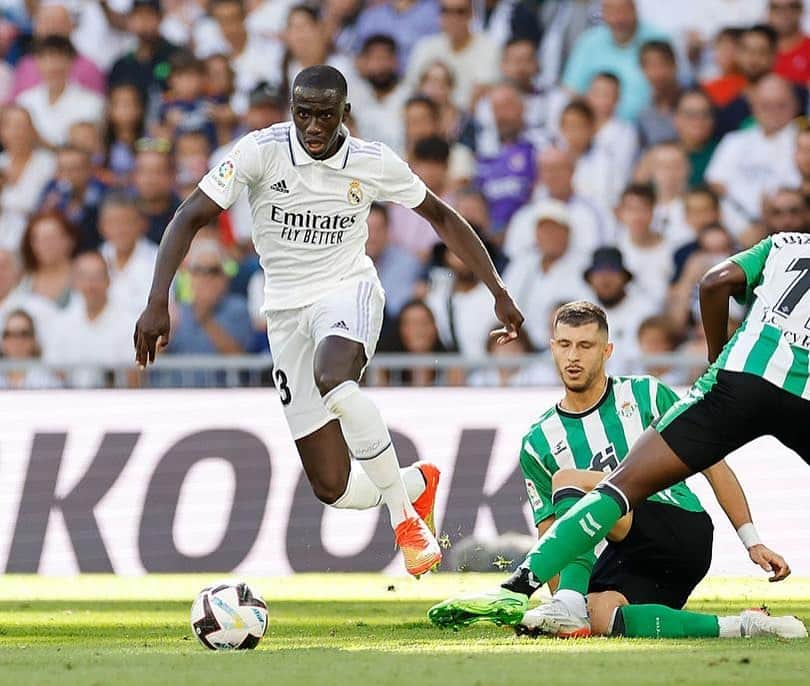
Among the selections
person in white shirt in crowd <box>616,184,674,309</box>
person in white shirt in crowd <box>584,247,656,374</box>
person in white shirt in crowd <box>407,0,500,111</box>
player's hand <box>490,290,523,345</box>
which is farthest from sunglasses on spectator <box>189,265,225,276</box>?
player's hand <box>490,290,523,345</box>

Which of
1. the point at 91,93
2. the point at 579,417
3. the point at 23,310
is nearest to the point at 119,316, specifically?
the point at 23,310

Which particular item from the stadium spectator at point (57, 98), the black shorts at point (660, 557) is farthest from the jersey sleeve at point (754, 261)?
the stadium spectator at point (57, 98)

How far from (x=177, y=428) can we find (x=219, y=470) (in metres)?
0.41

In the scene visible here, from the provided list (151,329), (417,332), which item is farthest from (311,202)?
(417,332)

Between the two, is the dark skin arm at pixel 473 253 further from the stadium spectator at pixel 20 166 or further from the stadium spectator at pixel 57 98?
the stadium spectator at pixel 57 98

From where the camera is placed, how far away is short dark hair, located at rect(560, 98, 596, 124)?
14.1 metres

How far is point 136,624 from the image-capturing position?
7898 mm

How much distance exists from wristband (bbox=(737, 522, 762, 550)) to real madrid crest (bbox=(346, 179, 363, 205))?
266 cm

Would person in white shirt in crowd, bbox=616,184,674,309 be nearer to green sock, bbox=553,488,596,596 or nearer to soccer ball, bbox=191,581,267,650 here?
green sock, bbox=553,488,596,596

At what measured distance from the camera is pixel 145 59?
14.9 meters

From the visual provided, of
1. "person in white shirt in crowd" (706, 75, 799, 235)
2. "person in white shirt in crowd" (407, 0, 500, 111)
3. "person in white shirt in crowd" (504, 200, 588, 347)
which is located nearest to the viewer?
"person in white shirt in crowd" (504, 200, 588, 347)

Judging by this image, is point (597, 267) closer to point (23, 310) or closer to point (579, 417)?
point (23, 310)

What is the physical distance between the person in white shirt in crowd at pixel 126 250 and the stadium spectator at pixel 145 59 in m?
1.25

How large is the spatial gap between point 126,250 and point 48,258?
0.66 m
